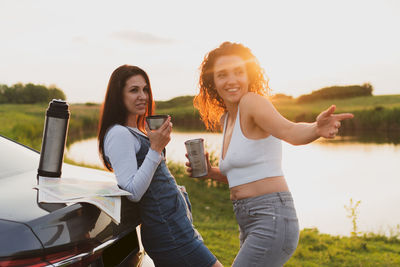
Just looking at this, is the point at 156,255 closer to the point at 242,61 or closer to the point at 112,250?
the point at 112,250

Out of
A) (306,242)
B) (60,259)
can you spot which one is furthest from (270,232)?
(306,242)

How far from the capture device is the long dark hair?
2.17 m

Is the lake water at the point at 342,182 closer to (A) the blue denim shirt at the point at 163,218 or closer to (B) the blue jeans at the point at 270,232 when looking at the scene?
(B) the blue jeans at the point at 270,232

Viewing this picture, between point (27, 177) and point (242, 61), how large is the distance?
52.3 inches

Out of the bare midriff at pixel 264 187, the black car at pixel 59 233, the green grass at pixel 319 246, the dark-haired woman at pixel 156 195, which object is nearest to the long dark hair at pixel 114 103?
the dark-haired woman at pixel 156 195

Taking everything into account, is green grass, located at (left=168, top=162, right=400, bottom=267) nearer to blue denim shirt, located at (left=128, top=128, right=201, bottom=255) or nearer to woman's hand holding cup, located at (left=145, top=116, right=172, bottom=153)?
blue denim shirt, located at (left=128, top=128, right=201, bottom=255)

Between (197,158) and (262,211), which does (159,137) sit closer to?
(197,158)

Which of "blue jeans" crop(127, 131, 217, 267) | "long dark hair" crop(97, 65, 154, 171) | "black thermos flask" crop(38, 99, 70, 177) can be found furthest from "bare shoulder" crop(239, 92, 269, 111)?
"black thermos flask" crop(38, 99, 70, 177)

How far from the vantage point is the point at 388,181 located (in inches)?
544

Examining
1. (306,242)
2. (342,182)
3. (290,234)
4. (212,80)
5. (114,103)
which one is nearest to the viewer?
(290,234)

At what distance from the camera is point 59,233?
1387mm

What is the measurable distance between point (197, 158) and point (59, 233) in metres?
1.03

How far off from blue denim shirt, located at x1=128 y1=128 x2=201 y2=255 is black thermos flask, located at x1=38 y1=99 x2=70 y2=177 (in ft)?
1.24

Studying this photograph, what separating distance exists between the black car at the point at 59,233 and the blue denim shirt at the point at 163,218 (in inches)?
2.5
